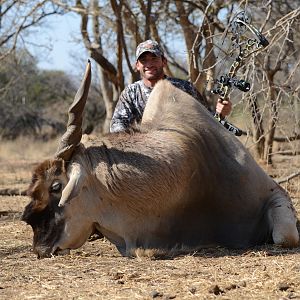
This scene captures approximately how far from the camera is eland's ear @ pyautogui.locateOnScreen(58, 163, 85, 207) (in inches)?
189

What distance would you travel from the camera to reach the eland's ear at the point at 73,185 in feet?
15.8

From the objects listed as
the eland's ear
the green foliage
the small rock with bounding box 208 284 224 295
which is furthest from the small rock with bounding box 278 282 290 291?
the green foliage

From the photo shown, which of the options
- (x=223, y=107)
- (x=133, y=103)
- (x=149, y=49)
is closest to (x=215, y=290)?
(x=223, y=107)

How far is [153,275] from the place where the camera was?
4.25 meters

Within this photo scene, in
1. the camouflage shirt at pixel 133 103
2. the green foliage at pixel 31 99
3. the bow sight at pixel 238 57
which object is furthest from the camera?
the green foliage at pixel 31 99

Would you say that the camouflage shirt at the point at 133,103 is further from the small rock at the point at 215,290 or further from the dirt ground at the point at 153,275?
the small rock at the point at 215,290

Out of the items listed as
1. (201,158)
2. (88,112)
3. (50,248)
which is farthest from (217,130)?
(88,112)

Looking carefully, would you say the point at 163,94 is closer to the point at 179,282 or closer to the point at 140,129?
the point at 140,129

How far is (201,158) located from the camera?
17.1 ft

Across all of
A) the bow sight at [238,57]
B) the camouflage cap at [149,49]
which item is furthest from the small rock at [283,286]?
the camouflage cap at [149,49]

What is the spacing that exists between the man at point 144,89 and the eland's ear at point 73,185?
4.32 ft

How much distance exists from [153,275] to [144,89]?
255 centimetres

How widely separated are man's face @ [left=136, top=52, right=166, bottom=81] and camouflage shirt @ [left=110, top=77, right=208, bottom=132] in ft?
0.35

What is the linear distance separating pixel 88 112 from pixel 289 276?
26.9 meters
